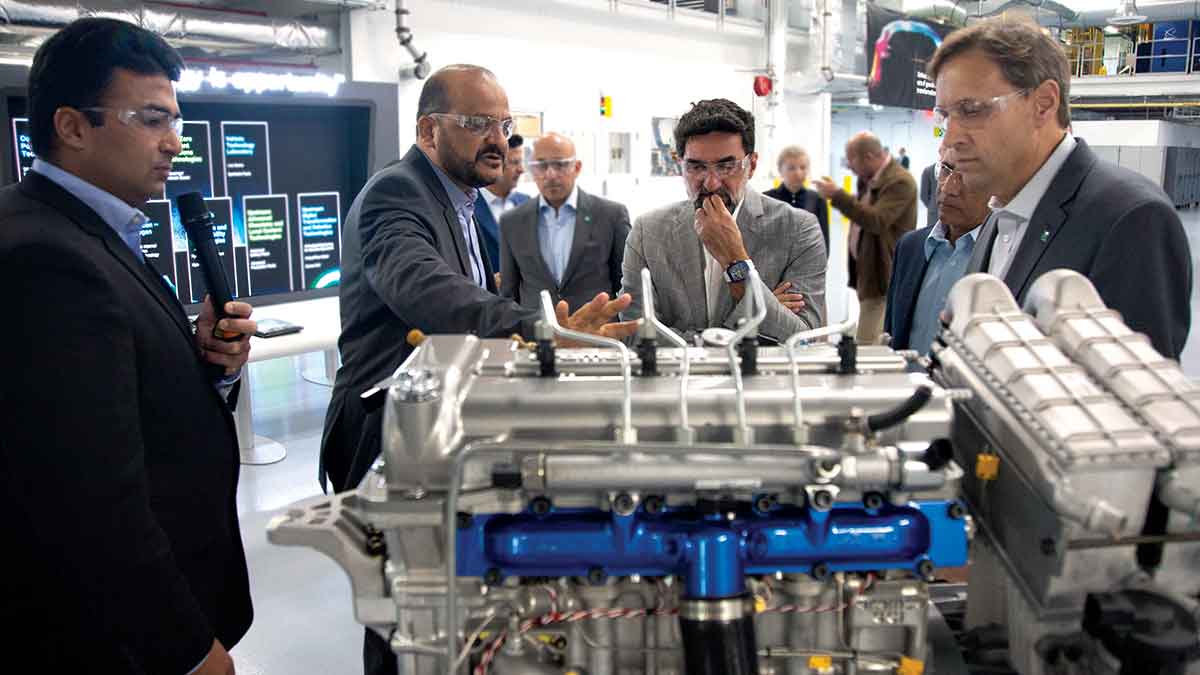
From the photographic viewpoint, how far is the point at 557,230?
4438 mm

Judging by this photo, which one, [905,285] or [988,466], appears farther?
[905,285]

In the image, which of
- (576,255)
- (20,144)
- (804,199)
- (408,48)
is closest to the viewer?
(20,144)

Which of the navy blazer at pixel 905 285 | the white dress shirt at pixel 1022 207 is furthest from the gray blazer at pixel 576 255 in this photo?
the white dress shirt at pixel 1022 207

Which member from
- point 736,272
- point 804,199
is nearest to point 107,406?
point 736,272

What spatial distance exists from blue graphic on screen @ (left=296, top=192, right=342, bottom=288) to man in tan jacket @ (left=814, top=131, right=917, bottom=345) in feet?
10.2

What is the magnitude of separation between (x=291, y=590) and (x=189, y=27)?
352 cm

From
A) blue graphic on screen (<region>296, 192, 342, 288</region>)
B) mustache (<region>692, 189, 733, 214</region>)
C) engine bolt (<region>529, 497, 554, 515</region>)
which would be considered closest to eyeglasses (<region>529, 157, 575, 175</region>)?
blue graphic on screen (<region>296, 192, 342, 288</region>)

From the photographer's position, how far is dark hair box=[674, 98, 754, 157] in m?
2.42

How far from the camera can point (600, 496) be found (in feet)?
3.45

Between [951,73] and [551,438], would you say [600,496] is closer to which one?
[551,438]

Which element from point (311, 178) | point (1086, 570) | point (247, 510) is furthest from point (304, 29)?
point (1086, 570)

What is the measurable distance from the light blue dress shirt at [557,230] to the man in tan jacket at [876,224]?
6.92ft

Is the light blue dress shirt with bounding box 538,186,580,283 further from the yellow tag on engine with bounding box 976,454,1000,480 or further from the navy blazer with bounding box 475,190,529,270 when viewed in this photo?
the yellow tag on engine with bounding box 976,454,1000,480

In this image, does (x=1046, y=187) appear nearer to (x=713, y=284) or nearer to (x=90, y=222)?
(x=713, y=284)
